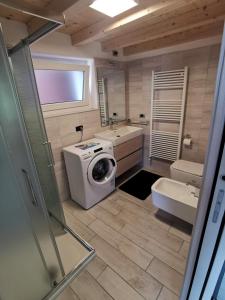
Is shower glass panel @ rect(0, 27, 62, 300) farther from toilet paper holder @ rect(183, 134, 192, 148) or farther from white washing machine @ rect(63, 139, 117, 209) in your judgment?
toilet paper holder @ rect(183, 134, 192, 148)

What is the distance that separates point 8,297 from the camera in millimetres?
963

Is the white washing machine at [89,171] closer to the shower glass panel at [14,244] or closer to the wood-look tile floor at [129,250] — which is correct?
the wood-look tile floor at [129,250]

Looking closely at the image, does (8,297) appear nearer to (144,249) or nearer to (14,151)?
(14,151)

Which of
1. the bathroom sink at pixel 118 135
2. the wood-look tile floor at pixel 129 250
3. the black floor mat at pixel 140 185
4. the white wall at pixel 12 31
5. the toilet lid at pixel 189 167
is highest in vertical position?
the white wall at pixel 12 31

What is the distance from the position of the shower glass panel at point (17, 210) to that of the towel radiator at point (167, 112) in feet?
7.45

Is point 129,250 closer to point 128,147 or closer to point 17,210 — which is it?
point 17,210

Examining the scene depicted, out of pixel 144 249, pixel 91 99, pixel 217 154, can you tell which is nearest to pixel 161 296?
pixel 144 249

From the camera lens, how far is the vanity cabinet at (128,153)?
256 centimetres

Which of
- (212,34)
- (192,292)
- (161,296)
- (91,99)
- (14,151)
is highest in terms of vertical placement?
(212,34)

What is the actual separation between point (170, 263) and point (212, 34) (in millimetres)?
2591

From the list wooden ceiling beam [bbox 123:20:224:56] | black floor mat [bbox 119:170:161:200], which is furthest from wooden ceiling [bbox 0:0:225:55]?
black floor mat [bbox 119:170:161:200]

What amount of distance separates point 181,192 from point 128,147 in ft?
3.52

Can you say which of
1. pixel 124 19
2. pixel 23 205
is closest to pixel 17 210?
pixel 23 205

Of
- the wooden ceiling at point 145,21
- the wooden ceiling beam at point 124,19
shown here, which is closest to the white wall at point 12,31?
the wooden ceiling at point 145,21
